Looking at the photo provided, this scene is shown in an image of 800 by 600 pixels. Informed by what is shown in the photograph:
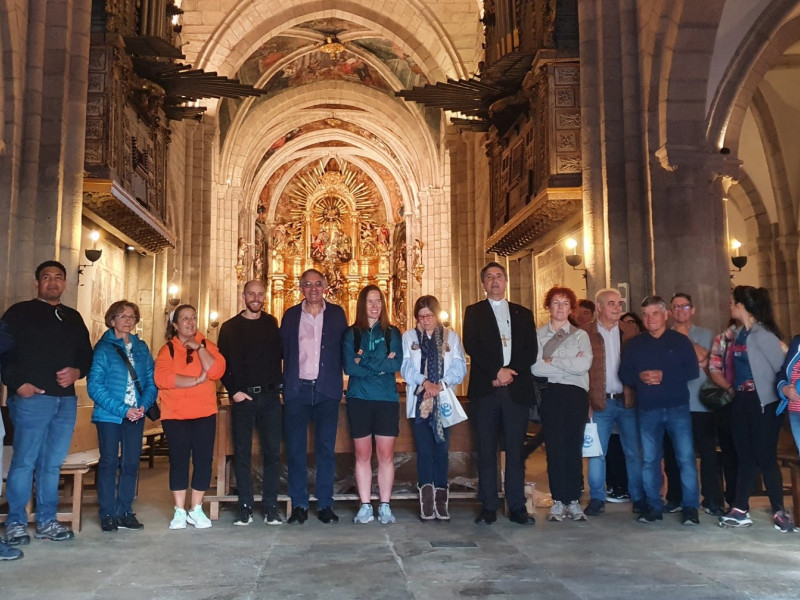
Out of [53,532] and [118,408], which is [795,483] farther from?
[53,532]

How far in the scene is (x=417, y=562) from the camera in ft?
13.3

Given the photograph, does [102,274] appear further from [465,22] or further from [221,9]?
[465,22]

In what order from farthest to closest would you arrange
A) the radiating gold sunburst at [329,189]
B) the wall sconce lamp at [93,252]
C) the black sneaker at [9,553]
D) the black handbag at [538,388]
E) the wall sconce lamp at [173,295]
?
the radiating gold sunburst at [329,189], the wall sconce lamp at [173,295], the wall sconce lamp at [93,252], the black handbag at [538,388], the black sneaker at [9,553]

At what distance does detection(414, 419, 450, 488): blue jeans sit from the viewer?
17.9 ft

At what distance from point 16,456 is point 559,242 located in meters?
9.72

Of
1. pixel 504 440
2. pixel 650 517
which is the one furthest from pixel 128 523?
pixel 650 517

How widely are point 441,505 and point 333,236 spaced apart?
2992 centimetres

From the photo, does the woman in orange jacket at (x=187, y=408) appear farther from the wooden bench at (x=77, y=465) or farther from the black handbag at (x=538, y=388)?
the black handbag at (x=538, y=388)

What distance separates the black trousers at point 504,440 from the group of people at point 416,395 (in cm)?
1

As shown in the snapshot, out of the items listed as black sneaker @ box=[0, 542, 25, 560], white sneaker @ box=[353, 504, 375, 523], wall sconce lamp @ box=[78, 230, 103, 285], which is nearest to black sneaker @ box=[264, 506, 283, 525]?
white sneaker @ box=[353, 504, 375, 523]

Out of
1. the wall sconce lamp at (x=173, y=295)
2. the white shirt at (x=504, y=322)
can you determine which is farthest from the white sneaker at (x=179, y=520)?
the wall sconce lamp at (x=173, y=295)

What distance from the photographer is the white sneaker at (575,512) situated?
5.37 metres

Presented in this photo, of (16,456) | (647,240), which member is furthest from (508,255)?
(16,456)

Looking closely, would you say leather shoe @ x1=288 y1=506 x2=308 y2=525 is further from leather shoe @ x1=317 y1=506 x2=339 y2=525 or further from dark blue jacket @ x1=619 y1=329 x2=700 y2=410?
dark blue jacket @ x1=619 y1=329 x2=700 y2=410
